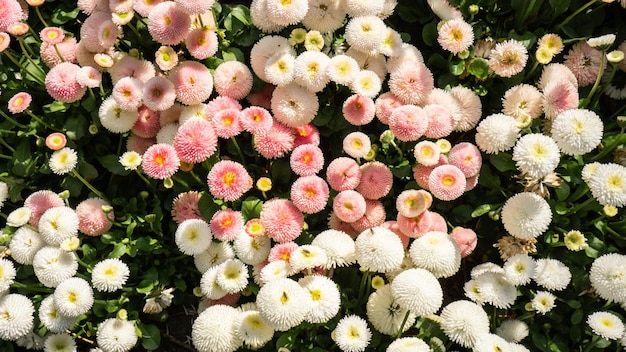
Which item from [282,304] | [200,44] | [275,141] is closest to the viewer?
[282,304]

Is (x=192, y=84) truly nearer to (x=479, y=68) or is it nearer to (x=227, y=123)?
(x=227, y=123)

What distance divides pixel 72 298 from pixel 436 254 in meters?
1.61

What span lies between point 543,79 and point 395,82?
2.45ft

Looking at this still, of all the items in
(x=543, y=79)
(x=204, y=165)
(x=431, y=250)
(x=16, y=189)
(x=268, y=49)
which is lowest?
(x=16, y=189)

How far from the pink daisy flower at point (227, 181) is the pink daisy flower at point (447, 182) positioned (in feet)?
2.82

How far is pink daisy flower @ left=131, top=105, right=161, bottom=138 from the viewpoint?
9.55ft

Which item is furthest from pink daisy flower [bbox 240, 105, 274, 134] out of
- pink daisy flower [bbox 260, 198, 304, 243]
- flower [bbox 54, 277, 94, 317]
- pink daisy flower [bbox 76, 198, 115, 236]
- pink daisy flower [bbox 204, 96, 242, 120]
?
flower [bbox 54, 277, 94, 317]

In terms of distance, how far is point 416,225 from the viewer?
2646 millimetres

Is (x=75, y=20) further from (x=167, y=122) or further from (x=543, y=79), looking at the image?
(x=543, y=79)

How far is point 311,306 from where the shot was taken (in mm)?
2371

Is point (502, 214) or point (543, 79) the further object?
point (543, 79)

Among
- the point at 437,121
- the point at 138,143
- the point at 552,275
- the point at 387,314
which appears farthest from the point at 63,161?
the point at 552,275

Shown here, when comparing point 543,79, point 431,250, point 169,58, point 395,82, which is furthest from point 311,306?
point 543,79

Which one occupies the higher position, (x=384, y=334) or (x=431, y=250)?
(x=431, y=250)
